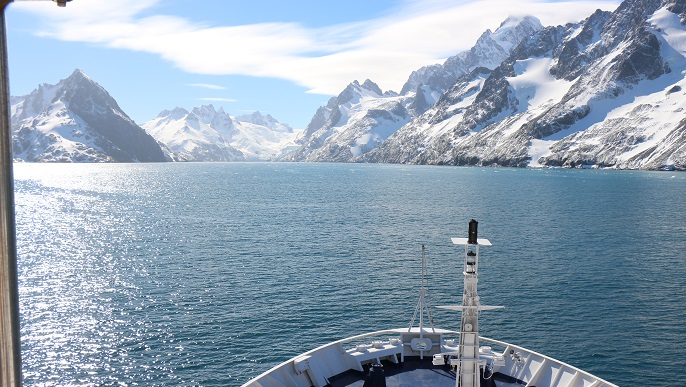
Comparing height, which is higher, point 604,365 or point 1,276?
point 1,276

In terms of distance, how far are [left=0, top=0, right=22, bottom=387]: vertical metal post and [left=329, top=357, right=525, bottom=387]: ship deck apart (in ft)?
92.3

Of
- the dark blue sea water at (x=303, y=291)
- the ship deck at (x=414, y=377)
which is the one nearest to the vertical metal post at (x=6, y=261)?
the ship deck at (x=414, y=377)

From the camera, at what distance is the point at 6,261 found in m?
11.8

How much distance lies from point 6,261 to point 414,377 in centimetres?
3238

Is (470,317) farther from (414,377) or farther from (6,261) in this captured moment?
(6,261)

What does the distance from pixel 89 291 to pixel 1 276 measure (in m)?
81.4

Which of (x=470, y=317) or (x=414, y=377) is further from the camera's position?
(x=414, y=377)

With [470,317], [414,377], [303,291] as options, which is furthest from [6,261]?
[303,291]

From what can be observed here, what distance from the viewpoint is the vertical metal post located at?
11.7 m

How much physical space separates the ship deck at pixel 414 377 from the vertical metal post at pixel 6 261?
2814 cm

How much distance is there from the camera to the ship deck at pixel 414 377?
38125mm

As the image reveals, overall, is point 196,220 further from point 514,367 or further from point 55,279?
point 514,367

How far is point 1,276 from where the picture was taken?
460 inches

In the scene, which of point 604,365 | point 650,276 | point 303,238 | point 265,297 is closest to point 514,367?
point 604,365
